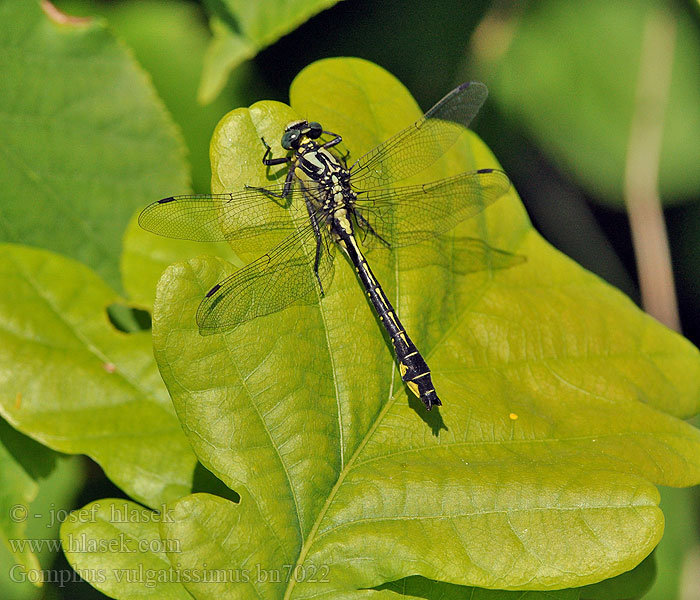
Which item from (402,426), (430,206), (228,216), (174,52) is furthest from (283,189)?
(174,52)

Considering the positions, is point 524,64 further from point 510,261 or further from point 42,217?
point 42,217

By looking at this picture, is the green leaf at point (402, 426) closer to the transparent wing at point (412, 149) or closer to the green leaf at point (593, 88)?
the transparent wing at point (412, 149)

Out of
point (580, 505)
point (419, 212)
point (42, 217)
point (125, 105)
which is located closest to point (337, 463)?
point (580, 505)

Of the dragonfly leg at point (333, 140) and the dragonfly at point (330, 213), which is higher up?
the dragonfly leg at point (333, 140)

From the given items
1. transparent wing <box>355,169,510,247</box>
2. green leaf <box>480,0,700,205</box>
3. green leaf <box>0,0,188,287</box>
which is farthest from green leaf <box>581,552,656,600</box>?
Result: green leaf <box>480,0,700,205</box>

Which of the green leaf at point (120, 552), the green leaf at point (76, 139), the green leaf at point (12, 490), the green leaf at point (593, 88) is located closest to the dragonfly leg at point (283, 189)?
the green leaf at point (76, 139)

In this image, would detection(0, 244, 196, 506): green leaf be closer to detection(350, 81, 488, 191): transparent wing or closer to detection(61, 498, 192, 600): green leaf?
detection(61, 498, 192, 600): green leaf
